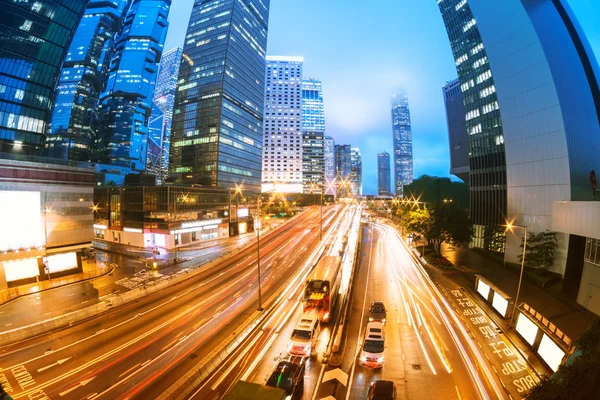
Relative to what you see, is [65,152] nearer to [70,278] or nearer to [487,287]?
[70,278]

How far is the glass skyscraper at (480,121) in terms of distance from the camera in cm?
4844

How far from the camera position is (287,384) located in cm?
1335

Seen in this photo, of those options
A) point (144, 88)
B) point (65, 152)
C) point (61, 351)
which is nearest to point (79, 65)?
point (144, 88)

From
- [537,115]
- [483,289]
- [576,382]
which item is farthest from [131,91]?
[576,382]

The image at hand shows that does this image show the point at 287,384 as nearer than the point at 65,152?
Yes

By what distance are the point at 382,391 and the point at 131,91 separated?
207 metres

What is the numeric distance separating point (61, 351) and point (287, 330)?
52.4ft

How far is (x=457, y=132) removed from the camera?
92.7 meters

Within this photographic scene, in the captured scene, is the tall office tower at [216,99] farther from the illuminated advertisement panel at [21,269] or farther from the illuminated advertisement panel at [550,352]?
the illuminated advertisement panel at [550,352]

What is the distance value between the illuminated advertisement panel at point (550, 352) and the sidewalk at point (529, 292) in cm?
192

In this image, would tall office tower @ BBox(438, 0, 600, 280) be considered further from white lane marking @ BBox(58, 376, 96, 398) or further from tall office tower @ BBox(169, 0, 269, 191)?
tall office tower @ BBox(169, 0, 269, 191)

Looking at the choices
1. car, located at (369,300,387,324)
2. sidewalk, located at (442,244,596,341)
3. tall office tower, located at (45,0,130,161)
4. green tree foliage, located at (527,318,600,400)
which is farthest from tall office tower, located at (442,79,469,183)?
tall office tower, located at (45,0,130,161)

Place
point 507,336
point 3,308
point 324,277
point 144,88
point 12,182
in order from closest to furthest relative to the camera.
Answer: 1. point 507,336
2. point 324,277
3. point 3,308
4. point 12,182
5. point 144,88

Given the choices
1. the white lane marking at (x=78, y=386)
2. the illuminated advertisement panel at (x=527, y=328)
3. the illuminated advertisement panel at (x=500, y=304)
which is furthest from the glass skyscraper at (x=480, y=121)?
the white lane marking at (x=78, y=386)
